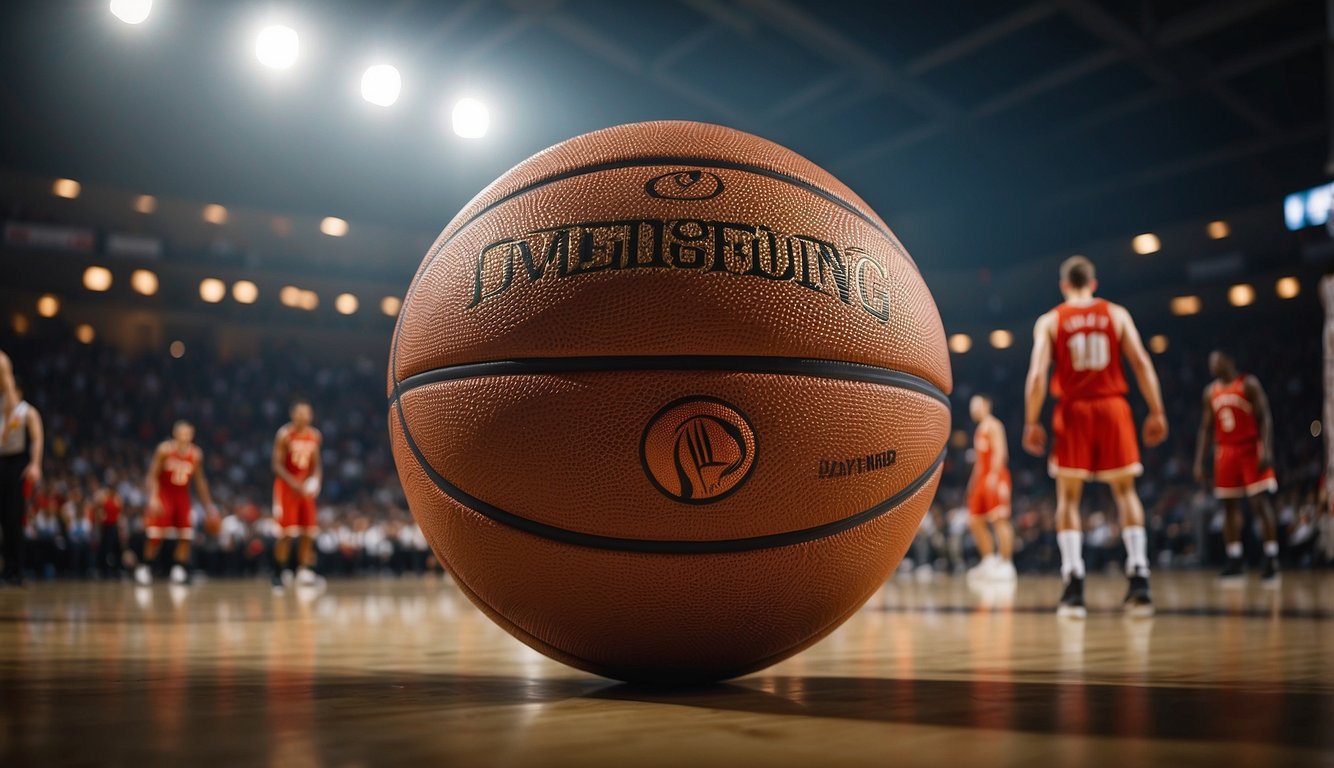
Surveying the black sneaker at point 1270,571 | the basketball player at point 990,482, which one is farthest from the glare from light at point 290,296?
the black sneaker at point 1270,571

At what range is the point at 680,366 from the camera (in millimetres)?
1662

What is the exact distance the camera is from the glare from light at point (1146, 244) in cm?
2214

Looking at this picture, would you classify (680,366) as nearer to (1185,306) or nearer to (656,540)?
(656,540)

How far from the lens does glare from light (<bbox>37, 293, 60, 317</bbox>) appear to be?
2003cm

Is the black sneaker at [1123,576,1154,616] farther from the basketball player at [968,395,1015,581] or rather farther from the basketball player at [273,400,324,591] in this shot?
the basketball player at [273,400,324,591]

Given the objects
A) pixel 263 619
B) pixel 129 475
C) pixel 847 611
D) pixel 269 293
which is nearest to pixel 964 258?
pixel 269 293

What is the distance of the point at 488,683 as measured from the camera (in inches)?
79.7

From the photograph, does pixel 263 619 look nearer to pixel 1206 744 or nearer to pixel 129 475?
pixel 1206 744

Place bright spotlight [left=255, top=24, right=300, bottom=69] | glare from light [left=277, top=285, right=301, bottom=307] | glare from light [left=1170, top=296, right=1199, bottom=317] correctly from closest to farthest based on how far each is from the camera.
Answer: bright spotlight [left=255, top=24, right=300, bottom=69]
glare from light [left=1170, top=296, right=1199, bottom=317]
glare from light [left=277, top=285, right=301, bottom=307]

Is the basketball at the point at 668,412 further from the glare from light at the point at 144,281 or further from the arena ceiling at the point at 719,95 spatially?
the glare from light at the point at 144,281

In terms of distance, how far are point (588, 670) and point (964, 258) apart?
76.3ft

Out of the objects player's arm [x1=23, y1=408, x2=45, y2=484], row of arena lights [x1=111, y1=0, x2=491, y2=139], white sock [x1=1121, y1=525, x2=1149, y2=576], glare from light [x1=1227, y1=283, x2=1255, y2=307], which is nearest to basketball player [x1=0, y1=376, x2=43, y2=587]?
player's arm [x1=23, y1=408, x2=45, y2=484]

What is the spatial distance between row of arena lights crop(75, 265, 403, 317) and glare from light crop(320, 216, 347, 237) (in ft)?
4.78

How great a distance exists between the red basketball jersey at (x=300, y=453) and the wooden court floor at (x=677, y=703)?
4791 millimetres
